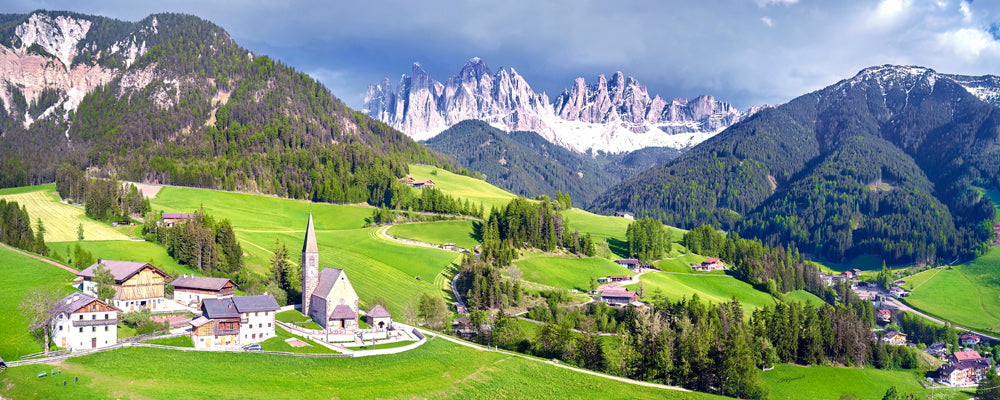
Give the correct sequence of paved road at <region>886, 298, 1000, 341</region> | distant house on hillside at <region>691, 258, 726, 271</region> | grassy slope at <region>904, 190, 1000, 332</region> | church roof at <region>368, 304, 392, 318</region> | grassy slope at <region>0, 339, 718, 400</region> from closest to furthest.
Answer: grassy slope at <region>0, 339, 718, 400</region> < church roof at <region>368, 304, 392, 318</region> < paved road at <region>886, 298, 1000, 341</region> < grassy slope at <region>904, 190, 1000, 332</region> < distant house on hillside at <region>691, 258, 726, 271</region>

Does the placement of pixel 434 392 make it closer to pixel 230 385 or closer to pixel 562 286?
pixel 230 385

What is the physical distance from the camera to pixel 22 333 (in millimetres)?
53000

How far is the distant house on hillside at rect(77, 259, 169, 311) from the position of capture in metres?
66.5

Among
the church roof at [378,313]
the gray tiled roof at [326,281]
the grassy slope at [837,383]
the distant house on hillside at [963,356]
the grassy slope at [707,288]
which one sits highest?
the gray tiled roof at [326,281]

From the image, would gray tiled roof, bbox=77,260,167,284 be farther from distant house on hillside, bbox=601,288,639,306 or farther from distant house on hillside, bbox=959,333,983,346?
distant house on hillside, bbox=959,333,983,346

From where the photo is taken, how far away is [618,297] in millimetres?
109688

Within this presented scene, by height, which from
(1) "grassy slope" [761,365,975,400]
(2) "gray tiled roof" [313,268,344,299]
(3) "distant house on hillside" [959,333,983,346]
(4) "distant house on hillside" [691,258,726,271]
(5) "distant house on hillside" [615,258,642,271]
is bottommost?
(3) "distant house on hillside" [959,333,983,346]

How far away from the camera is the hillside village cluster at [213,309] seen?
53.6 m

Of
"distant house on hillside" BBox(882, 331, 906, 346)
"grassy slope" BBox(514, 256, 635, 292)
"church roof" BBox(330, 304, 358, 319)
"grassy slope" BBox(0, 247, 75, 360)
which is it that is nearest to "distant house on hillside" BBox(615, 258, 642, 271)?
"grassy slope" BBox(514, 256, 635, 292)

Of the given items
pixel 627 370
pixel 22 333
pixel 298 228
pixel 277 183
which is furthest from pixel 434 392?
pixel 277 183

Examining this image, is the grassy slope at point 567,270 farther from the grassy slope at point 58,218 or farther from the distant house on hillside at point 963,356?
the grassy slope at point 58,218

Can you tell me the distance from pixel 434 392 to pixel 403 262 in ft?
226

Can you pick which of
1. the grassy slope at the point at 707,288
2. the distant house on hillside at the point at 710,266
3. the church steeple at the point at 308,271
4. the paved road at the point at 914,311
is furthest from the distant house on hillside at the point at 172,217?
the paved road at the point at 914,311

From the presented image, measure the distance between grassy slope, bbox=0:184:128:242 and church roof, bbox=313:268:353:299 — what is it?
1898 inches
